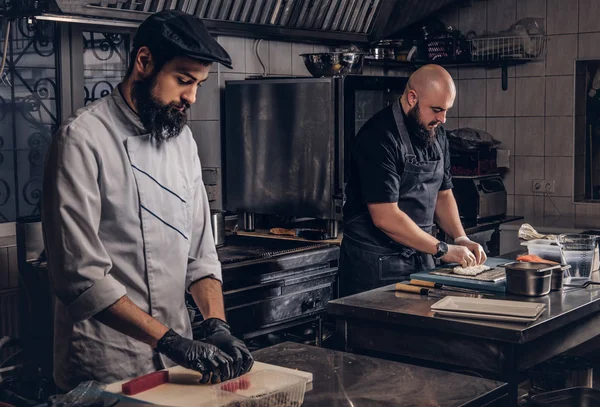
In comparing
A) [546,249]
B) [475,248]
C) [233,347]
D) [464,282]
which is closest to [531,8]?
[546,249]

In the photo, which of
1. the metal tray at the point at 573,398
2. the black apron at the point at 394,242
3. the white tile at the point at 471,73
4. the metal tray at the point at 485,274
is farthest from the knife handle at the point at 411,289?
the white tile at the point at 471,73

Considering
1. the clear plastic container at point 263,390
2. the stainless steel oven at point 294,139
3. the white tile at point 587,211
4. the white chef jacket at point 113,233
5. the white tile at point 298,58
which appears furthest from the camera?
the white tile at point 587,211

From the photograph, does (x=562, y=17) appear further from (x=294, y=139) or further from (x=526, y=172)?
(x=294, y=139)

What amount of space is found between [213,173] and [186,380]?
296 centimetres

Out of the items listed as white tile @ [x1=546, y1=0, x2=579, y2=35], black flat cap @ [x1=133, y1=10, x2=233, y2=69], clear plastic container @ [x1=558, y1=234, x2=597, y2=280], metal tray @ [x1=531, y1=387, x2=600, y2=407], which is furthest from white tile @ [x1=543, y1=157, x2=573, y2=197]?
black flat cap @ [x1=133, y1=10, x2=233, y2=69]

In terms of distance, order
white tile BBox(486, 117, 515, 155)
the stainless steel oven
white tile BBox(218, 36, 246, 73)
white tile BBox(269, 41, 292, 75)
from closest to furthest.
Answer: the stainless steel oven < white tile BBox(218, 36, 246, 73) < white tile BBox(269, 41, 292, 75) < white tile BBox(486, 117, 515, 155)

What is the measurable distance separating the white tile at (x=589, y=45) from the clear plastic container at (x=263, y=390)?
4320 mm

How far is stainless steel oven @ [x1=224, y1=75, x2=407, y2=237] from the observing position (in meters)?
4.66

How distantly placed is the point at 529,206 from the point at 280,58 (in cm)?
207

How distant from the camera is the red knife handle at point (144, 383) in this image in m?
1.89

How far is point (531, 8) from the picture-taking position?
5809mm

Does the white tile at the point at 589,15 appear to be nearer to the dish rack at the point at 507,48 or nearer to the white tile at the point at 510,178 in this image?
the dish rack at the point at 507,48

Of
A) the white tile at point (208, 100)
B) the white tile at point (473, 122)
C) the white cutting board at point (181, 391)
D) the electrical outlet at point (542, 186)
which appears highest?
the white tile at point (208, 100)

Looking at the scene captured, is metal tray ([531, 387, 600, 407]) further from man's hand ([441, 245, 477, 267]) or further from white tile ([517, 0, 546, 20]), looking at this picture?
white tile ([517, 0, 546, 20])
